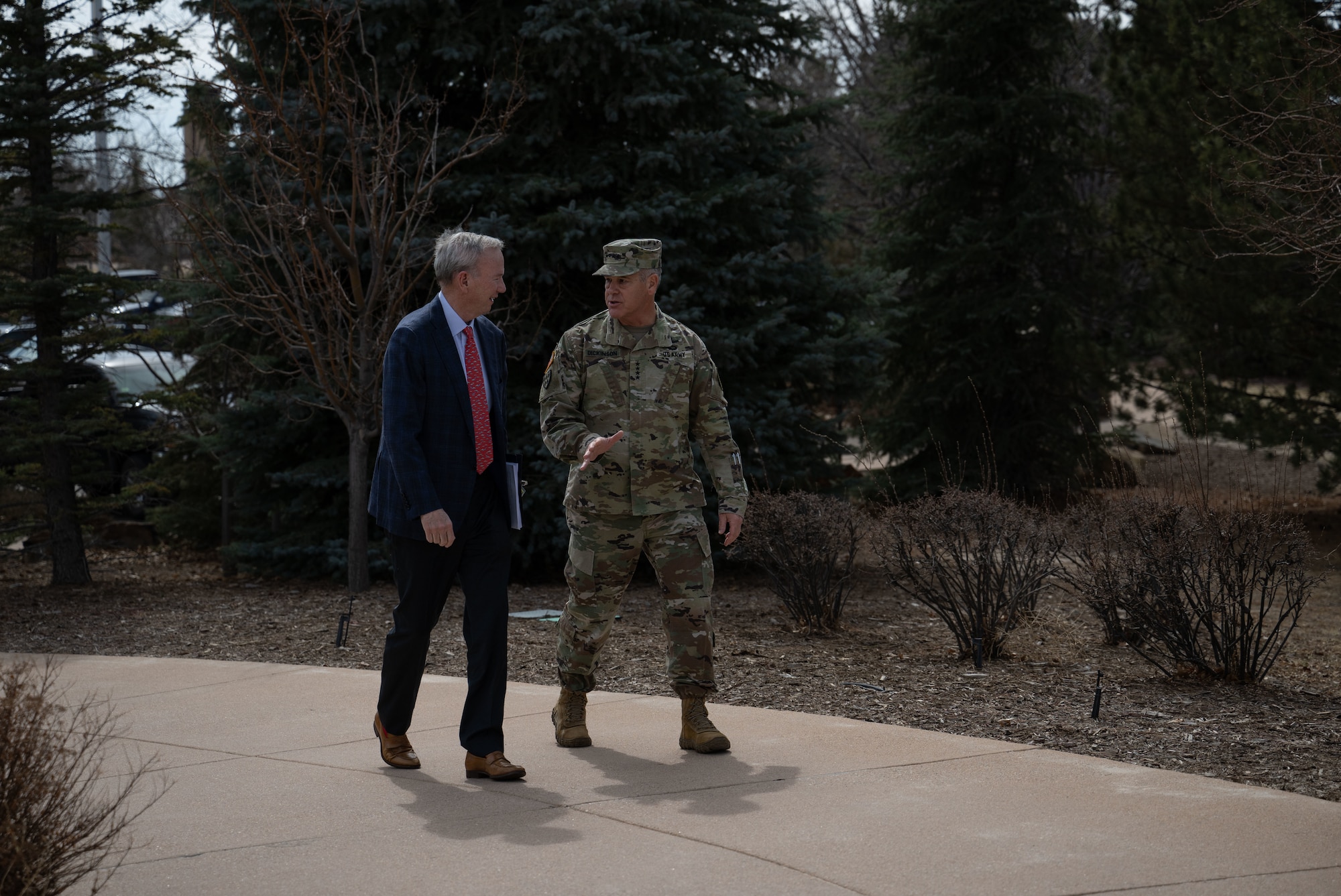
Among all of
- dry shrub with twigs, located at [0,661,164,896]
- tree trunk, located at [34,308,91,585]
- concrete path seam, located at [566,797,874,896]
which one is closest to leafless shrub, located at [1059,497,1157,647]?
concrete path seam, located at [566,797,874,896]

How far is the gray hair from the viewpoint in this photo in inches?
193

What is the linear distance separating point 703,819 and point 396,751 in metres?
1.31

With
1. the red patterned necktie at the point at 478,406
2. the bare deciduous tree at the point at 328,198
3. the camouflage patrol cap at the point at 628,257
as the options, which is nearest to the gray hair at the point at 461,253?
the red patterned necktie at the point at 478,406

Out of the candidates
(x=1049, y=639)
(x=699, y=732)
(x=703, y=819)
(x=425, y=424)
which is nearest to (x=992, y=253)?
(x=1049, y=639)

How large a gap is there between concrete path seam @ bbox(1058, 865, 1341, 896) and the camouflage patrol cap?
8.80 feet

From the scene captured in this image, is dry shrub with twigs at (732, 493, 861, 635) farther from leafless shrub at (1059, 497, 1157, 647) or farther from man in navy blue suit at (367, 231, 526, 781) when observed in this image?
man in navy blue suit at (367, 231, 526, 781)

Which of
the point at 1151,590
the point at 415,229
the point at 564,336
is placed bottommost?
the point at 1151,590

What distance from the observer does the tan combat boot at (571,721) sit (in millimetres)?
5348

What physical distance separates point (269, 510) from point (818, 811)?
26.4 ft

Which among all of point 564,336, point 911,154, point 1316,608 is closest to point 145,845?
point 564,336

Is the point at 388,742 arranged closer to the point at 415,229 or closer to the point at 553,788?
the point at 553,788

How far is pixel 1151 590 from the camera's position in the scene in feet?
22.3

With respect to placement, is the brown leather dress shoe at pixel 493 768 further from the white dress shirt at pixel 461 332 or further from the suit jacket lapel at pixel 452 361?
the white dress shirt at pixel 461 332

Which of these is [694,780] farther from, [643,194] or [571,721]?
[643,194]
